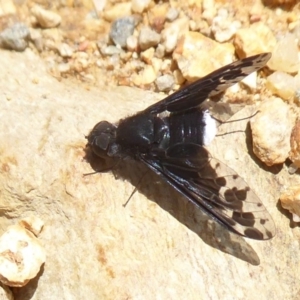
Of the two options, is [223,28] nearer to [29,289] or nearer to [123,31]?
[123,31]

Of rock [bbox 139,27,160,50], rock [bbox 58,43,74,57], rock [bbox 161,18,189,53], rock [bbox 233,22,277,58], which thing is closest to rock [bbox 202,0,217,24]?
rock [bbox 161,18,189,53]

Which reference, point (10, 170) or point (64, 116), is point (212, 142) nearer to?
point (64, 116)

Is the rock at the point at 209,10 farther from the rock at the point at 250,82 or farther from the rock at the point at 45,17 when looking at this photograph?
the rock at the point at 45,17

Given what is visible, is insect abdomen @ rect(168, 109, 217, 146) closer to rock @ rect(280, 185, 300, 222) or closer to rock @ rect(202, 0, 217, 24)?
rock @ rect(280, 185, 300, 222)

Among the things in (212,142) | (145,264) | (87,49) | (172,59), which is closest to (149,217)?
(145,264)

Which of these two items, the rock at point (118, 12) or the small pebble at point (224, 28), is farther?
the rock at point (118, 12)

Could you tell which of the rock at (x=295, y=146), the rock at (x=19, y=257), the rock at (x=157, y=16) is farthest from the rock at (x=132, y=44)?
the rock at (x=19, y=257)

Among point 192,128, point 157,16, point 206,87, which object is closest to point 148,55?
point 157,16
